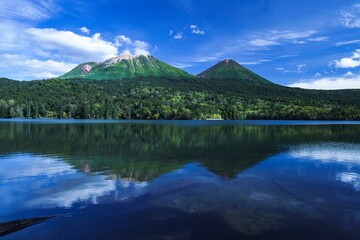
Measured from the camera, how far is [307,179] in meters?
28.3

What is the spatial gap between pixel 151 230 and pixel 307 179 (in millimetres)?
18704

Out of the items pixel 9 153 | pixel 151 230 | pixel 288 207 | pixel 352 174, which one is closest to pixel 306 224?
pixel 288 207

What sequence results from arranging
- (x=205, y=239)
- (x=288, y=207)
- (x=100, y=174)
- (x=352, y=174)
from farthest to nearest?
(x=352, y=174) → (x=100, y=174) → (x=288, y=207) → (x=205, y=239)

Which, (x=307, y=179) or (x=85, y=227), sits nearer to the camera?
(x=85, y=227)

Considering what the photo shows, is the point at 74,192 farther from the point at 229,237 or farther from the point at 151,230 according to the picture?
the point at 229,237

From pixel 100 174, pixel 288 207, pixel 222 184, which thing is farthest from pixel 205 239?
pixel 100 174

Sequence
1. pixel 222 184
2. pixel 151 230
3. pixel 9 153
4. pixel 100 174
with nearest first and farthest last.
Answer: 1. pixel 151 230
2. pixel 222 184
3. pixel 100 174
4. pixel 9 153

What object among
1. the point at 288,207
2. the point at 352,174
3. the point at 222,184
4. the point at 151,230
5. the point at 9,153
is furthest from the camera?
the point at 9,153

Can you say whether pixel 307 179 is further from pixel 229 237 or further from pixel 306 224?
pixel 229 237

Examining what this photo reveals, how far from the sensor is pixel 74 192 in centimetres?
Answer: 2217

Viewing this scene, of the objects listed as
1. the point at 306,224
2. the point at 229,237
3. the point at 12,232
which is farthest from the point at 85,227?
the point at 306,224

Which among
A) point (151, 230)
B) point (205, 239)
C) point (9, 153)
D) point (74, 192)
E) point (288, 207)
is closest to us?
point (205, 239)

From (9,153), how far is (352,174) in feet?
139

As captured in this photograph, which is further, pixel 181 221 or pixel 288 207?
pixel 288 207
